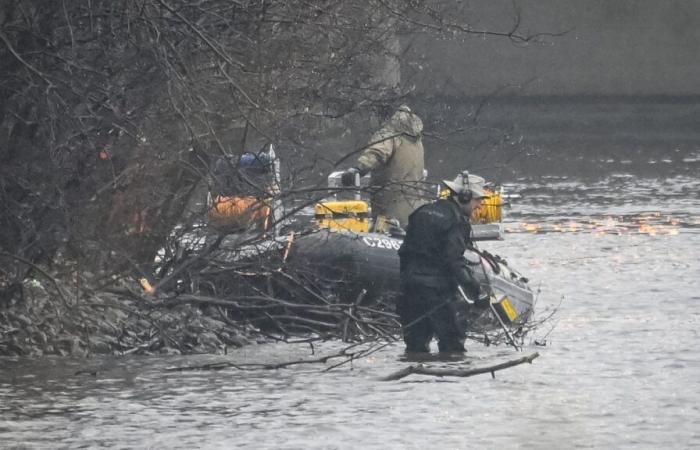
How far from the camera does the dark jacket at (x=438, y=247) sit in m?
14.5

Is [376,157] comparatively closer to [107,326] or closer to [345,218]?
[345,218]

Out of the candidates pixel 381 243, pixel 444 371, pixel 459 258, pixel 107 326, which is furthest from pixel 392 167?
pixel 444 371

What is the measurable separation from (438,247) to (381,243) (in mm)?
2175

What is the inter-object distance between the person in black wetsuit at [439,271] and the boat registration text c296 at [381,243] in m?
1.78

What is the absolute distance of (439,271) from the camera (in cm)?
1476

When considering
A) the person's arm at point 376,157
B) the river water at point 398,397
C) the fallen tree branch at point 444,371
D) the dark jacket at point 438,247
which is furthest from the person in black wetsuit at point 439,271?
the person's arm at point 376,157

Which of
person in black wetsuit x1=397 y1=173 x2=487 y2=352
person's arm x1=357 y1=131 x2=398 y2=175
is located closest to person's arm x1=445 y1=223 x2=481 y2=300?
person in black wetsuit x1=397 y1=173 x2=487 y2=352

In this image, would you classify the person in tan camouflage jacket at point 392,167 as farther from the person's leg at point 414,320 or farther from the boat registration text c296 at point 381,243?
the person's leg at point 414,320

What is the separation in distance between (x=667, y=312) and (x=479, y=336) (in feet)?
8.15

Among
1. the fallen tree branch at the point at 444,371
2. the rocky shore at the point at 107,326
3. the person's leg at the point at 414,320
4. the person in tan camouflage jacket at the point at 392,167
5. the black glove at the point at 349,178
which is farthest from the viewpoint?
the person in tan camouflage jacket at the point at 392,167

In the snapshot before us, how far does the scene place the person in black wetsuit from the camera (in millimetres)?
14578

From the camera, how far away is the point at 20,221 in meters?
14.1

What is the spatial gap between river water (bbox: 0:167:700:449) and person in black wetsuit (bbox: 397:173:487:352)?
260 millimetres

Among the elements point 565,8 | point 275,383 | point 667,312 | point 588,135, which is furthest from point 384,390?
point 565,8
